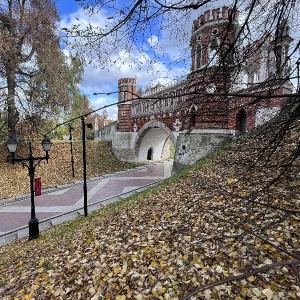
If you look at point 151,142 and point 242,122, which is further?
point 151,142

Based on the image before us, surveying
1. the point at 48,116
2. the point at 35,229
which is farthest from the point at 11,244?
the point at 48,116

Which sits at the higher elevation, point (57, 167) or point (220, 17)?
point (220, 17)

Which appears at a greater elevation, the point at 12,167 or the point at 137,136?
the point at 137,136

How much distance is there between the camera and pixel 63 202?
9469mm

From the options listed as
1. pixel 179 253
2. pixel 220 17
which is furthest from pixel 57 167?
pixel 179 253

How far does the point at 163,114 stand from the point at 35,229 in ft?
35.2

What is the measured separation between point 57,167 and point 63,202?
608 centimetres

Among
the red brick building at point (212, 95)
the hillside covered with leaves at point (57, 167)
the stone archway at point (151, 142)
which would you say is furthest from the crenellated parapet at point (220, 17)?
the hillside covered with leaves at point (57, 167)

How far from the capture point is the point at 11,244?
6.05 metres

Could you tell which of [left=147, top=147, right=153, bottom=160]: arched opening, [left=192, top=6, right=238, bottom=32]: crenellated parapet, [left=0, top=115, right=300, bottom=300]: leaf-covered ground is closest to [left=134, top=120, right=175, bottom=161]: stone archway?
[left=147, top=147, right=153, bottom=160]: arched opening

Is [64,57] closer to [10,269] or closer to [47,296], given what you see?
[10,269]

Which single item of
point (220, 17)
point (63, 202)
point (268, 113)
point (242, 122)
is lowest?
point (63, 202)

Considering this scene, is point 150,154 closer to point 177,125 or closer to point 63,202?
point 177,125

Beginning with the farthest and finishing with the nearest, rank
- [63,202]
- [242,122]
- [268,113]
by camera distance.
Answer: [242,122]
[63,202]
[268,113]
